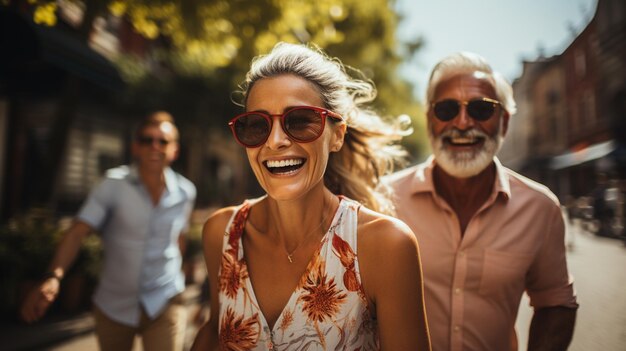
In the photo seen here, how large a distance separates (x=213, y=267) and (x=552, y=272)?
1.66 metres

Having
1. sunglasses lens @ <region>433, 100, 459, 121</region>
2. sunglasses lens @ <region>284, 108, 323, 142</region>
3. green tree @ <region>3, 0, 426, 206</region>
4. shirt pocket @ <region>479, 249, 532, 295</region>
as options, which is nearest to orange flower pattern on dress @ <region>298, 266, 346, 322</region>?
sunglasses lens @ <region>284, 108, 323, 142</region>

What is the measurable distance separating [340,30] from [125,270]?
426 inches

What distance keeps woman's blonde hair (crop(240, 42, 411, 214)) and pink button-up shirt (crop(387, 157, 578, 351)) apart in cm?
33

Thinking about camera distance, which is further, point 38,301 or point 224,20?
point 224,20

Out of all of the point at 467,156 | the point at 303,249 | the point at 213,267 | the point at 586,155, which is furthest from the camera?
the point at 586,155

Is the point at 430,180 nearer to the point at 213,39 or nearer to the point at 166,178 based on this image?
the point at 166,178

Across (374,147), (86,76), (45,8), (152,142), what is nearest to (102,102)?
(86,76)

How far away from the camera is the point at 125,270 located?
3072 millimetres

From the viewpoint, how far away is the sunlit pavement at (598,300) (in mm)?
4742

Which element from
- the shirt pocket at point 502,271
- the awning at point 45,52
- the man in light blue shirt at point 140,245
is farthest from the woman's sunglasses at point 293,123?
the awning at point 45,52

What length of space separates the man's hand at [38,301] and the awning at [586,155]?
2416 cm

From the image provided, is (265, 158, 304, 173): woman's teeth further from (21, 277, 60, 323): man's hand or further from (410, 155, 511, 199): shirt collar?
(21, 277, 60, 323): man's hand

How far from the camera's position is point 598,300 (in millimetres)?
6523

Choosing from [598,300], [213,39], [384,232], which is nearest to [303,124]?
[384,232]
